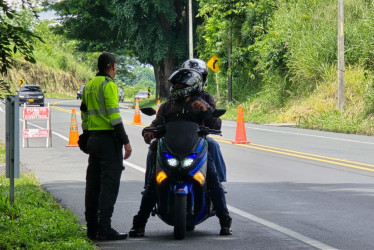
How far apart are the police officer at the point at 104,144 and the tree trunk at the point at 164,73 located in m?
44.9

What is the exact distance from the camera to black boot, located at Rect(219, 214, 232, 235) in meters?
8.16

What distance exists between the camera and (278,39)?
35.0 m

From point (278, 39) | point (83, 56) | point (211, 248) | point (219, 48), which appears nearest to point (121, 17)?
point (219, 48)

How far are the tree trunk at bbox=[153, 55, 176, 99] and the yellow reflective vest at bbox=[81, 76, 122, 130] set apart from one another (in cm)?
4493

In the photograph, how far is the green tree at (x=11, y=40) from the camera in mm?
6953

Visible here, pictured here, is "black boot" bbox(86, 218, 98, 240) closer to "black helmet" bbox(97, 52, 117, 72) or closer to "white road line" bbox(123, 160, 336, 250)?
"black helmet" bbox(97, 52, 117, 72)

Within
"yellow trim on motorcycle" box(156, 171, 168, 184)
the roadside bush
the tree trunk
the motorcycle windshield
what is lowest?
the roadside bush

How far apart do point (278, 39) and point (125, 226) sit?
26.9 m

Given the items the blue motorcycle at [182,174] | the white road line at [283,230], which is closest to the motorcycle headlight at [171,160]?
the blue motorcycle at [182,174]

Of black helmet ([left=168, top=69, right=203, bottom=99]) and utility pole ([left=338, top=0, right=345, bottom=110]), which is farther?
utility pole ([left=338, top=0, right=345, bottom=110])

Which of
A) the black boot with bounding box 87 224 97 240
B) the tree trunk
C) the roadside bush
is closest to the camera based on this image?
the roadside bush

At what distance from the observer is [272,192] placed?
11672 millimetres

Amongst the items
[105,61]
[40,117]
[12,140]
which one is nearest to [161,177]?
[105,61]

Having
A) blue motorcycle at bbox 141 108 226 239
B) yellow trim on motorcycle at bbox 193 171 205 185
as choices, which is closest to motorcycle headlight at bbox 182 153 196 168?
blue motorcycle at bbox 141 108 226 239
